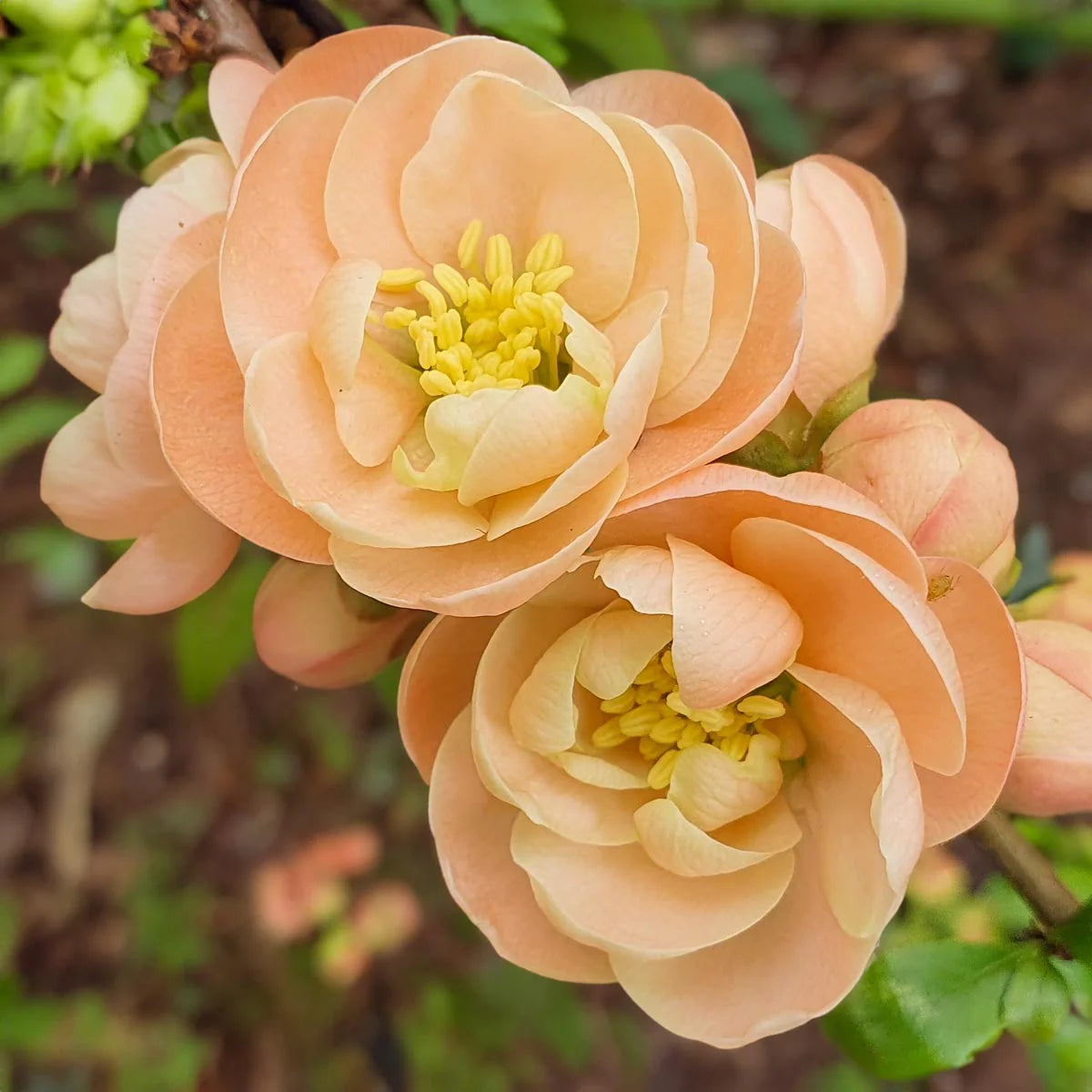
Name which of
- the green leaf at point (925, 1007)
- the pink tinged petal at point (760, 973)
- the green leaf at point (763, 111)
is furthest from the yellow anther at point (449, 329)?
the green leaf at point (763, 111)

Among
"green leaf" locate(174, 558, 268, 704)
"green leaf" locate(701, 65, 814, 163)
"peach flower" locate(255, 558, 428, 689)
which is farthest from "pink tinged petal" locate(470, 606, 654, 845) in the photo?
"green leaf" locate(701, 65, 814, 163)

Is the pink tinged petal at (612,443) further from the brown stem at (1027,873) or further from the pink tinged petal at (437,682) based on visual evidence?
the brown stem at (1027,873)

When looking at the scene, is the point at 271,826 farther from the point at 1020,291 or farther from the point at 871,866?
the point at 1020,291

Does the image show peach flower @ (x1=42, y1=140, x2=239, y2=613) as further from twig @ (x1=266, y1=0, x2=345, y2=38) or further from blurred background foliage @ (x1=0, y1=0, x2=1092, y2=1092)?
blurred background foliage @ (x1=0, y1=0, x2=1092, y2=1092)

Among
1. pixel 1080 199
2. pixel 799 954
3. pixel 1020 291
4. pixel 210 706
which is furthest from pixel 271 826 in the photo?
pixel 1080 199

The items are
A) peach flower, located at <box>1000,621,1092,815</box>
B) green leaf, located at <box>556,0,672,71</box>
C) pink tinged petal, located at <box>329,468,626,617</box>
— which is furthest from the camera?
green leaf, located at <box>556,0,672,71</box>
